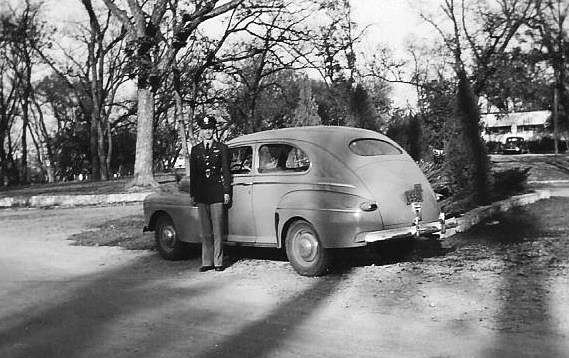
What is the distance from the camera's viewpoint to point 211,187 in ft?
25.5

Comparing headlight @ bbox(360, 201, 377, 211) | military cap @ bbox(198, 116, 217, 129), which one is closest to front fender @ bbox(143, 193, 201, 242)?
military cap @ bbox(198, 116, 217, 129)

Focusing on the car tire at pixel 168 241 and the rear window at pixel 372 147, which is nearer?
the rear window at pixel 372 147

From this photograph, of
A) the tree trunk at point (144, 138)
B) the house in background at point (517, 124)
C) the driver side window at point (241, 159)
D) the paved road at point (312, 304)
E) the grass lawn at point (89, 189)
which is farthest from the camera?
the house in background at point (517, 124)

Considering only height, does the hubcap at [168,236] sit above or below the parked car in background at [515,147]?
below

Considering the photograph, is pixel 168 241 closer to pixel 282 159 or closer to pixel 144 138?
pixel 282 159

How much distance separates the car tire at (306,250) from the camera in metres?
7.08

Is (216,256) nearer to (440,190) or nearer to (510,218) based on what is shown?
(510,218)

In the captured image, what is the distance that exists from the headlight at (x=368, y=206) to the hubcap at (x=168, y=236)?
3365 mm

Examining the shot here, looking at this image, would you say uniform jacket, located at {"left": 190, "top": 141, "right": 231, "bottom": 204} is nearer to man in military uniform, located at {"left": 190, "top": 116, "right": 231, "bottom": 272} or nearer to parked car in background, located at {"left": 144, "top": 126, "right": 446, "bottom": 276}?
man in military uniform, located at {"left": 190, "top": 116, "right": 231, "bottom": 272}

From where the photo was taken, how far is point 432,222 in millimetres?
7406

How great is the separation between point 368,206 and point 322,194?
1.84ft

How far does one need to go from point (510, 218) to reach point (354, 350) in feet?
22.5

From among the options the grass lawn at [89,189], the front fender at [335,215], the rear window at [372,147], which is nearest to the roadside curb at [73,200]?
the grass lawn at [89,189]

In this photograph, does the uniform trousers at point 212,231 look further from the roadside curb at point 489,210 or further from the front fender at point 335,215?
the roadside curb at point 489,210
